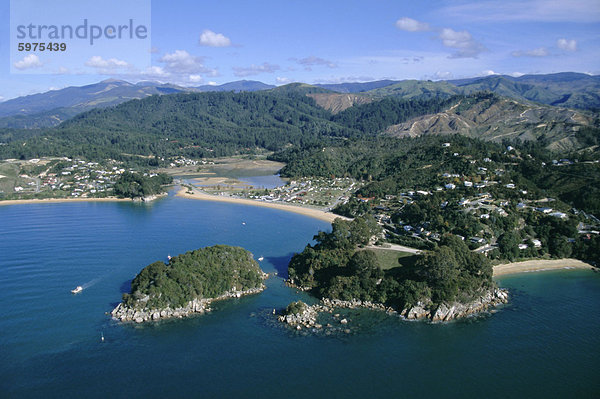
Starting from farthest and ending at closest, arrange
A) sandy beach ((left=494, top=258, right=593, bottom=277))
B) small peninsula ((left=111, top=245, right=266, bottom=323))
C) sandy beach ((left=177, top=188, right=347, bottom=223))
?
1. sandy beach ((left=177, top=188, right=347, bottom=223))
2. sandy beach ((left=494, top=258, right=593, bottom=277))
3. small peninsula ((left=111, top=245, right=266, bottom=323))

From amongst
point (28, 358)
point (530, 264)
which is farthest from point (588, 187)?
point (28, 358)

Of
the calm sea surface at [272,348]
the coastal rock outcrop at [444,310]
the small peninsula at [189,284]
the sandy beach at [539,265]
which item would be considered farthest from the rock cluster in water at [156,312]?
the sandy beach at [539,265]

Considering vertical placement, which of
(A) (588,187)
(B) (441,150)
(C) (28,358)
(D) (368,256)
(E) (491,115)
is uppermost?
(E) (491,115)

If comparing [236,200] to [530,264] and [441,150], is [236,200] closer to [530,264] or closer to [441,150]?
[441,150]

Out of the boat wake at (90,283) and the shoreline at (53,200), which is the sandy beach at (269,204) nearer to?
the shoreline at (53,200)

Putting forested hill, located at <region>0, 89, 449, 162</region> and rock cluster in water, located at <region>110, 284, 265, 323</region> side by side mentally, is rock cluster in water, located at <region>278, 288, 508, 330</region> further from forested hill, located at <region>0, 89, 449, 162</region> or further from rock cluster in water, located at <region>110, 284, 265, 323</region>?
forested hill, located at <region>0, 89, 449, 162</region>

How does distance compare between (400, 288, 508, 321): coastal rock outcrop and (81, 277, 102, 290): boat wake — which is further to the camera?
(81, 277, 102, 290): boat wake

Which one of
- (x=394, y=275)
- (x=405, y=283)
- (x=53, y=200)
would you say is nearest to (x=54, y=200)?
(x=53, y=200)

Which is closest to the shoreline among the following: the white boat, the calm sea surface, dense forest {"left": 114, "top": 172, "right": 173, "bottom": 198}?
dense forest {"left": 114, "top": 172, "right": 173, "bottom": 198}
